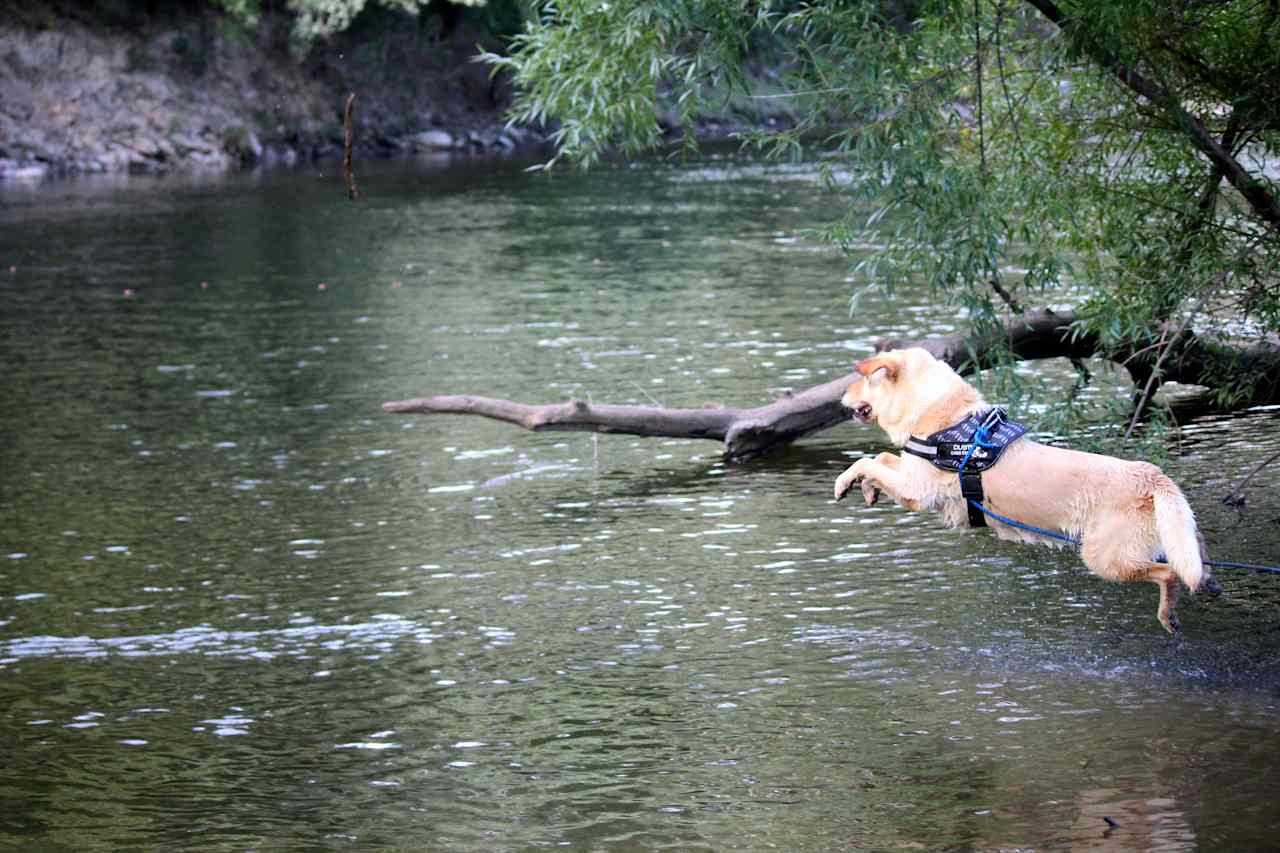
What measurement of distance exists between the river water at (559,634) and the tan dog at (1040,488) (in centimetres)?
116

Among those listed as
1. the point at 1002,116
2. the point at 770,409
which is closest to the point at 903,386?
the point at 1002,116

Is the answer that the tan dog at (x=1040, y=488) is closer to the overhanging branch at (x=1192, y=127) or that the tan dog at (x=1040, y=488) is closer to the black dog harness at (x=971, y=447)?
the black dog harness at (x=971, y=447)

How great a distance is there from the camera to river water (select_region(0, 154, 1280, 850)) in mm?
9016

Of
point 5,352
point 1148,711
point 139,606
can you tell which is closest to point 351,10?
point 5,352

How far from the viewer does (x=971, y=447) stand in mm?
9258

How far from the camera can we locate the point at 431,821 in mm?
8984

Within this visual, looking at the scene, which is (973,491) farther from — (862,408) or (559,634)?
(559,634)

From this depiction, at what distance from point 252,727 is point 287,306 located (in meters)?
19.7

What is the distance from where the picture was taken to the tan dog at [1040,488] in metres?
8.77

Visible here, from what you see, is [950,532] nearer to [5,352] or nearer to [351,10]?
[5,352]

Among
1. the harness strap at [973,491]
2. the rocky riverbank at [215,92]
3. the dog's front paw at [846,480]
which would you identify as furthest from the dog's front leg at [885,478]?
the rocky riverbank at [215,92]

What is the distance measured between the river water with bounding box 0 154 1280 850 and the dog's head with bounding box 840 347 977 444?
180cm

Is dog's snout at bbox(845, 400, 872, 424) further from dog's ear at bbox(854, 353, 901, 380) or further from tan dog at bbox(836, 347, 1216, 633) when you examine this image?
dog's ear at bbox(854, 353, 901, 380)

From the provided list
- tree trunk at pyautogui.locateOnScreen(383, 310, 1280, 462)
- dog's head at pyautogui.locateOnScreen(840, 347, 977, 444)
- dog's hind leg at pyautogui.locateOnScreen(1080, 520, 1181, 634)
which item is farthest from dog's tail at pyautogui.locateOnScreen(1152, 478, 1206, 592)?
tree trunk at pyautogui.locateOnScreen(383, 310, 1280, 462)
